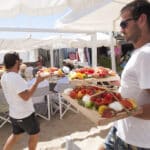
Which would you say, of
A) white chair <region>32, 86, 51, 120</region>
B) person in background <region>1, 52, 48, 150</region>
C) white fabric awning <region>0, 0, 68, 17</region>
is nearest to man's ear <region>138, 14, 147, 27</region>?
white fabric awning <region>0, 0, 68, 17</region>

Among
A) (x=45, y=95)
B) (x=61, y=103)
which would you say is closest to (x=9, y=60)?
(x=45, y=95)

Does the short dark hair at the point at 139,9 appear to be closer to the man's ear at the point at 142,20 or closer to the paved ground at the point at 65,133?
the man's ear at the point at 142,20

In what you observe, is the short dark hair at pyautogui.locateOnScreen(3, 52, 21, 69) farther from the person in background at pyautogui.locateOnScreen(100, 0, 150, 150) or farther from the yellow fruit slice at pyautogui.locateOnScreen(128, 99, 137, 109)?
the yellow fruit slice at pyautogui.locateOnScreen(128, 99, 137, 109)

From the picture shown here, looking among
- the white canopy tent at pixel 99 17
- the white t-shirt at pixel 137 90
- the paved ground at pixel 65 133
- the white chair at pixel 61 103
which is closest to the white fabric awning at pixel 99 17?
the white canopy tent at pixel 99 17

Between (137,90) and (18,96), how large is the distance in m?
2.07

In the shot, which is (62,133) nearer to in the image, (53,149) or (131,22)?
(53,149)

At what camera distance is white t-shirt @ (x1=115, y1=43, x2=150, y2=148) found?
4.35 ft

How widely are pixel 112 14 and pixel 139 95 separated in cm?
298

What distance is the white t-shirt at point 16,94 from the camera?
3.21 meters

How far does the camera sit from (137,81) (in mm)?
1405

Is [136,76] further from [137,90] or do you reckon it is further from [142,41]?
[142,41]

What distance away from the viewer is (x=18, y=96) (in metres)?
3.27

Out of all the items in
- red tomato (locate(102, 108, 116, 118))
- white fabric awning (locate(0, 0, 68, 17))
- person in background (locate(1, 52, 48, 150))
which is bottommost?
person in background (locate(1, 52, 48, 150))

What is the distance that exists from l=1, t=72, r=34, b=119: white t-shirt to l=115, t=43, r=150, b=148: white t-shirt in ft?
6.11
